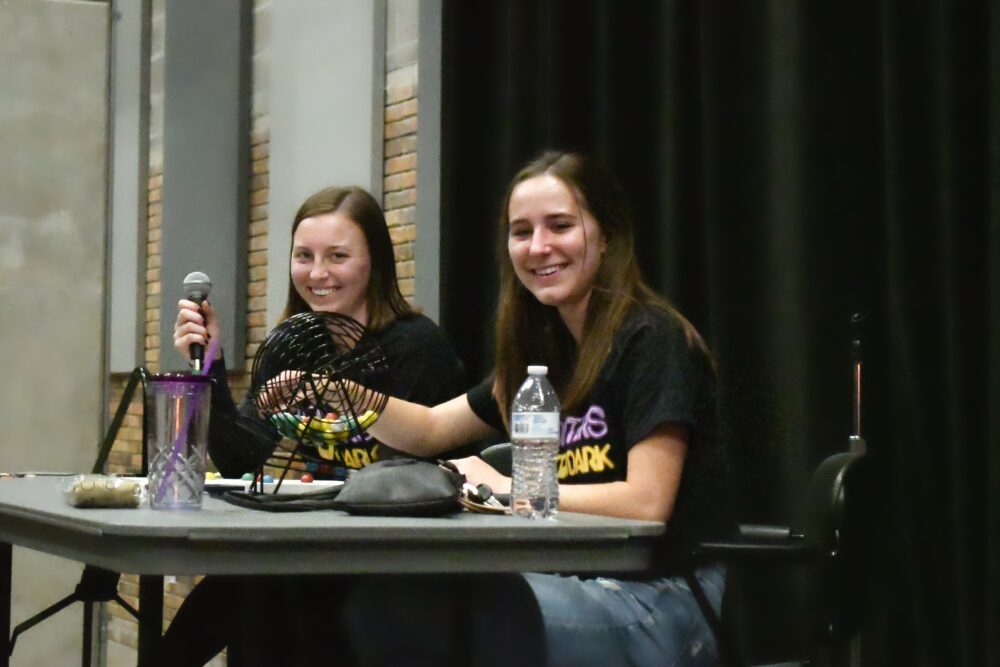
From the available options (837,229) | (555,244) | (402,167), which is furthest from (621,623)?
(402,167)

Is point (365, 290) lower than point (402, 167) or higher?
lower

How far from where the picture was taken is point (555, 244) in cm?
227

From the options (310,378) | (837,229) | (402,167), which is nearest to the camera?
(310,378)

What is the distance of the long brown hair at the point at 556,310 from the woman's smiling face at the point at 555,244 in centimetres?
2

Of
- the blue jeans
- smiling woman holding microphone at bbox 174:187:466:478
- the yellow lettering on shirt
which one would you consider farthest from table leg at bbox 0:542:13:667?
the blue jeans

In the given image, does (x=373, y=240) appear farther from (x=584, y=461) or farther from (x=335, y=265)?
(x=584, y=461)

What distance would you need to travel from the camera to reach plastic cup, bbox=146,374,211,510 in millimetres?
1728

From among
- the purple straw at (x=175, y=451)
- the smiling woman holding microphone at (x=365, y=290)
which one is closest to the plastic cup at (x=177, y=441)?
the purple straw at (x=175, y=451)

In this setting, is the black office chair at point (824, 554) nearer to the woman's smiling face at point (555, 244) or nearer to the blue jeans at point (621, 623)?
the blue jeans at point (621, 623)

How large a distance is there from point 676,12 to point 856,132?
69 cm

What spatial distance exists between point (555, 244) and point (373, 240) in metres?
0.88

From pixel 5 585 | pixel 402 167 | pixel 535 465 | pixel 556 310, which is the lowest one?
pixel 5 585

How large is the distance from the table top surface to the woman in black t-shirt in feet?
0.48

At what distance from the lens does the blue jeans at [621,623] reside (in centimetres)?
165
